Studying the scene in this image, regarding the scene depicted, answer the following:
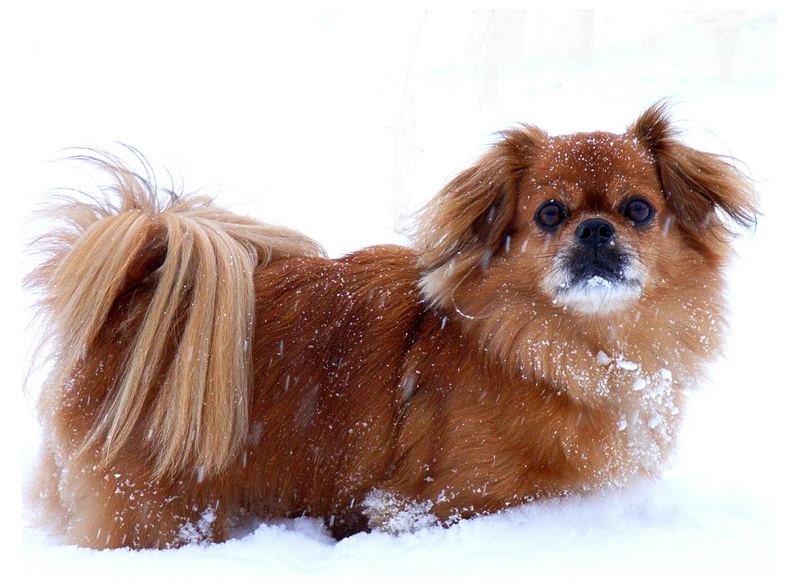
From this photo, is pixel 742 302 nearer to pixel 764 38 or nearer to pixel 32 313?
pixel 32 313

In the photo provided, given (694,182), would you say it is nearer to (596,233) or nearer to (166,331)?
(596,233)

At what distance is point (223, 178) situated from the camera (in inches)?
374

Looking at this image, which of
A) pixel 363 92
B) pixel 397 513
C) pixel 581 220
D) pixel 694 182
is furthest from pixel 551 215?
pixel 363 92

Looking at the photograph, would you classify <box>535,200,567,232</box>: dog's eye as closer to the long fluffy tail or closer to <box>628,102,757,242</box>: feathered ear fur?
<box>628,102,757,242</box>: feathered ear fur

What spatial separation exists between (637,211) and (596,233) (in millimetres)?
296

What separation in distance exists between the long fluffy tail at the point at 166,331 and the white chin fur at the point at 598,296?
1.33m

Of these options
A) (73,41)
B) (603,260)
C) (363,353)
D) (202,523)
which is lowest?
(202,523)

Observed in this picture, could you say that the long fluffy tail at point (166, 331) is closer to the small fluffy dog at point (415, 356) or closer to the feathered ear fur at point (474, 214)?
the small fluffy dog at point (415, 356)

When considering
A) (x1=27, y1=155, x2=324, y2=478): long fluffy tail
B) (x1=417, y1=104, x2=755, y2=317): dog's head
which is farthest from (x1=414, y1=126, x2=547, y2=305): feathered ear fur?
(x1=27, y1=155, x2=324, y2=478): long fluffy tail

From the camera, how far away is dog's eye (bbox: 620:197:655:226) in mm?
3395

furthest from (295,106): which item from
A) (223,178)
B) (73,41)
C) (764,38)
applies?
(764,38)

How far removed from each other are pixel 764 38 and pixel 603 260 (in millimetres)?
9269

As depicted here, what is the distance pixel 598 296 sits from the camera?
3252 mm

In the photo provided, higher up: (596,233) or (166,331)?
(596,233)
